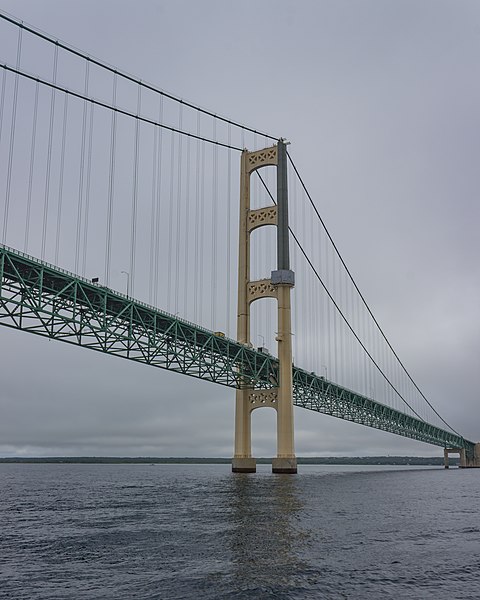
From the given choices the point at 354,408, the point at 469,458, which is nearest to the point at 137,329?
the point at 354,408

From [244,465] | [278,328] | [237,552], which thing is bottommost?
[237,552]

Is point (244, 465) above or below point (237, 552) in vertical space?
above

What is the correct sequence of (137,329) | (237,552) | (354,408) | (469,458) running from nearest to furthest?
(237,552) < (137,329) < (354,408) < (469,458)

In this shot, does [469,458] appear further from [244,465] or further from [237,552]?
[237,552]

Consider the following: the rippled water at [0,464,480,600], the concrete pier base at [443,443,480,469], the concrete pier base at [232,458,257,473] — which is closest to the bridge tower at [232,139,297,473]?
the concrete pier base at [232,458,257,473]

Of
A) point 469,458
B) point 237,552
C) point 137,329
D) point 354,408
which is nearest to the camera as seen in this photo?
point 237,552

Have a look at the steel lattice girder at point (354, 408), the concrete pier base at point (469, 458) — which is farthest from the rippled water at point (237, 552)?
the concrete pier base at point (469, 458)

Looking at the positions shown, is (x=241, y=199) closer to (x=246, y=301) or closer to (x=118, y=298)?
(x=246, y=301)

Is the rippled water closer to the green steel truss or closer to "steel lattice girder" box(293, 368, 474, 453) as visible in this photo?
the green steel truss

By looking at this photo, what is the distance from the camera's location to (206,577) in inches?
574

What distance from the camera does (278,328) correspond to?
68688 millimetres

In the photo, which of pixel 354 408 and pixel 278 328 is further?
pixel 354 408

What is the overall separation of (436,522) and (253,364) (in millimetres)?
40674

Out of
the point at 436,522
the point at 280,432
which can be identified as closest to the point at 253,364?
the point at 280,432
